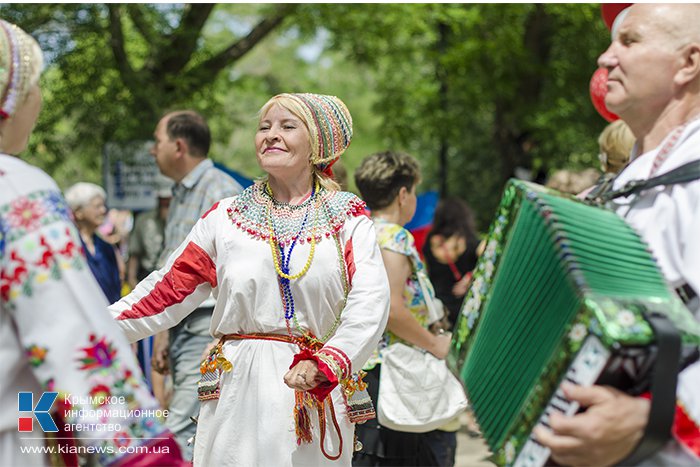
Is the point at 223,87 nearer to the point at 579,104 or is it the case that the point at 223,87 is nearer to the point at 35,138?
the point at 35,138

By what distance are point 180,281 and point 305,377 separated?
A: 660mm

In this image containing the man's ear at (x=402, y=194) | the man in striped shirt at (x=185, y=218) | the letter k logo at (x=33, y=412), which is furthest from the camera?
the man in striped shirt at (x=185, y=218)

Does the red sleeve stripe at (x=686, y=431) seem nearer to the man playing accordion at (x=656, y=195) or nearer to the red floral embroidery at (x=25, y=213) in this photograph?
the man playing accordion at (x=656, y=195)

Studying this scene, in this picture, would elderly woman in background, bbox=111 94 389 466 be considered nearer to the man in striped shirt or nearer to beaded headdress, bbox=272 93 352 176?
Answer: beaded headdress, bbox=272 93 352 176

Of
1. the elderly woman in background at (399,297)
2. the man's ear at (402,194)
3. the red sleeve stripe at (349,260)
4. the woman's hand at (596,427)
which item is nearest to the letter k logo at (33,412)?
the woman's hand at (596,427)

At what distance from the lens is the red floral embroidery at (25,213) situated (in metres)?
2.04

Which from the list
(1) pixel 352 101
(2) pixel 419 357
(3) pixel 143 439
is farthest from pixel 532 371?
(1) pixel 352 101

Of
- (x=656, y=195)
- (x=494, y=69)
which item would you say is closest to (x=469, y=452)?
(x=656, y=195)

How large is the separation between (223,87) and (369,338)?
812 centimetres

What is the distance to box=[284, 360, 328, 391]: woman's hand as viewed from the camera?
3029mm

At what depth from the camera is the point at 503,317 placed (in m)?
2.14

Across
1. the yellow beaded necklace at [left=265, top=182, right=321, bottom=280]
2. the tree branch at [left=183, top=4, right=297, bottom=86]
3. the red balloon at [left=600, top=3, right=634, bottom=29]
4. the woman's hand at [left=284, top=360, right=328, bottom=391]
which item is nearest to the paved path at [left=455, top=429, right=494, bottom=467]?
the red balloon at [left=600, top=3, right=634, bottom=29]

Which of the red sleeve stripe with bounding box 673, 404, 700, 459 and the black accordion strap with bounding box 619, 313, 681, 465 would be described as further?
the red sleeve stripe with bounding box 673, 404, 700, 459

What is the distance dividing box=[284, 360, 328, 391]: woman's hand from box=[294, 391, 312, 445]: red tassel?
17cm
